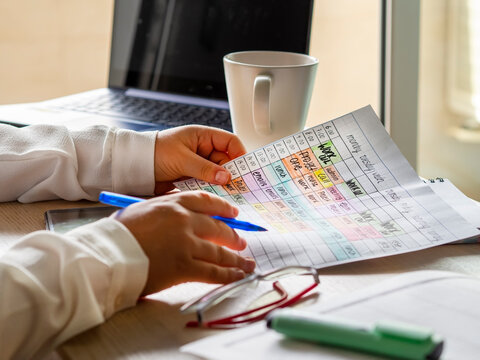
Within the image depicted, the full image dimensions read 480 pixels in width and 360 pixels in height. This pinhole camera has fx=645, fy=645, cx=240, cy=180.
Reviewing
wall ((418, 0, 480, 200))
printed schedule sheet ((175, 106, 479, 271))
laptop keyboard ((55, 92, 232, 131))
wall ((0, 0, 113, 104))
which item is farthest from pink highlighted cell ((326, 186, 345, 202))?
wall ((0, 0, 113, 104))

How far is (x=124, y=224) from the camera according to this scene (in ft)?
1.55

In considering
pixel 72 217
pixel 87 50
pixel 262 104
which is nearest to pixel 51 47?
pixel 87 50

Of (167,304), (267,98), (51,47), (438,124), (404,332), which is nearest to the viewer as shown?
(404,332)

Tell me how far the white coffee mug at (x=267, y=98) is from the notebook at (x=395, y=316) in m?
0.35

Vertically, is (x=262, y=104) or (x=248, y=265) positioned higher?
(x=262, y=104)

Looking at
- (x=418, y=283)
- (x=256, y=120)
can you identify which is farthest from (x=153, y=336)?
(x=256, y=120)

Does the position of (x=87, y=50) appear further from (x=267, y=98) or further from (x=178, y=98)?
(x=267, y=98)

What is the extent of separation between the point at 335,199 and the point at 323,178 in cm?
3

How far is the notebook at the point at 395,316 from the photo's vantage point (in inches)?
14.0

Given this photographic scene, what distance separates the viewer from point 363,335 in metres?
0.35

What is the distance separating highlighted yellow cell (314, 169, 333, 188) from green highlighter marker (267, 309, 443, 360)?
0.88ft

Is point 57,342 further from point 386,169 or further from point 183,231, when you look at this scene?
point 386,169

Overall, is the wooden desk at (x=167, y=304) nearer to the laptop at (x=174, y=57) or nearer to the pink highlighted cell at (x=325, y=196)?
the pink highlighted cell at (x=325, y=196)

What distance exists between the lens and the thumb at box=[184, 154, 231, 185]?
0.65m
